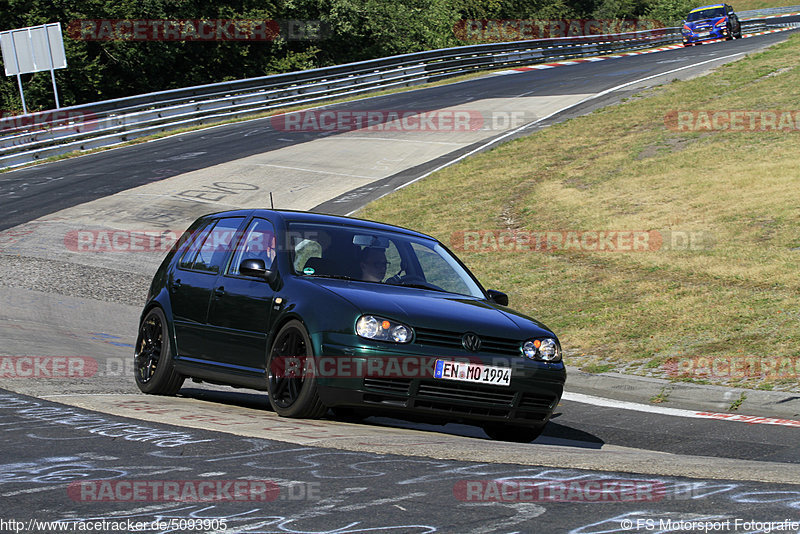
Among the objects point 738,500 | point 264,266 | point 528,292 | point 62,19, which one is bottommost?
point 528,292

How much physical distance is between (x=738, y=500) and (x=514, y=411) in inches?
97.7

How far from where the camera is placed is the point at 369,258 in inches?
313

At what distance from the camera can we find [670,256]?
1465 centimetres

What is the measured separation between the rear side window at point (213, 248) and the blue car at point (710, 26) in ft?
151

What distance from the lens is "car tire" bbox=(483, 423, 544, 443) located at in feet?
24.7

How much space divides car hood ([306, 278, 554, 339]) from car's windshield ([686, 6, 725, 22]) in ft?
155

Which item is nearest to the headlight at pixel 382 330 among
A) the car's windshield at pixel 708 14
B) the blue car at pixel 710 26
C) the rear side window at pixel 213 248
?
the rear side window at pixel 213 248

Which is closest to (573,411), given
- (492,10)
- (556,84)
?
(556,84)

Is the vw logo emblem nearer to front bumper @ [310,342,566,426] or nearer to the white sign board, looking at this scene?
front bumper @ [310,342,566,426]

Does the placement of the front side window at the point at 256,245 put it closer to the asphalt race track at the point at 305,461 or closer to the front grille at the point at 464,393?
the asphalt race track at the point at 305,461

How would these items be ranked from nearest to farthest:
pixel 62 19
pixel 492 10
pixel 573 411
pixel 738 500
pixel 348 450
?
pixel 738 500
pixel 348 450
pixel 573 411
pixel 62 19
pixel 492 10

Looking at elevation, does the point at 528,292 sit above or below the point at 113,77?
below

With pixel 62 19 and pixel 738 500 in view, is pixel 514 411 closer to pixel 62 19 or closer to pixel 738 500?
pixel 738 500

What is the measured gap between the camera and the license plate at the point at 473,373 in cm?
682
